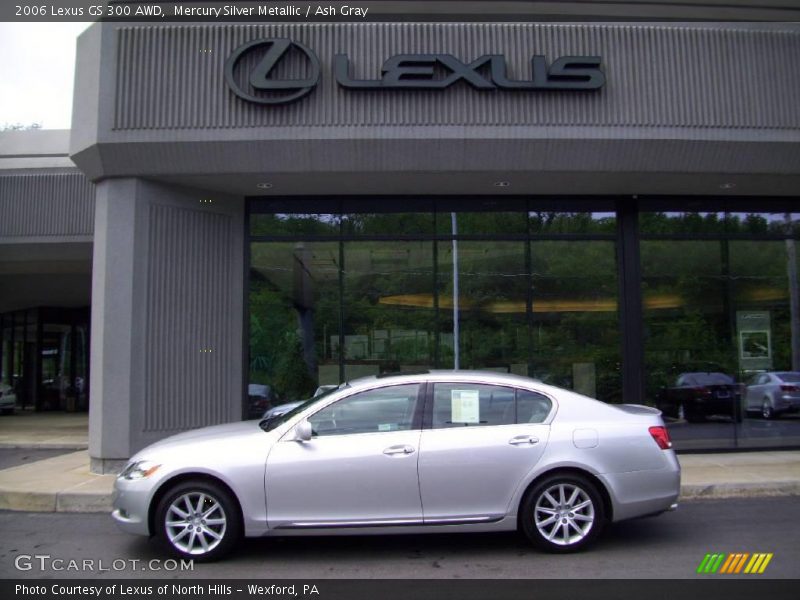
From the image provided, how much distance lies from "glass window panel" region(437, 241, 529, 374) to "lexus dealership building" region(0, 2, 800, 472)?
0.04 meters

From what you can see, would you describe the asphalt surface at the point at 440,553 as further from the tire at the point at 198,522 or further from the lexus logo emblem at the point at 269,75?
the lexus logo emblem at the point at 269,75

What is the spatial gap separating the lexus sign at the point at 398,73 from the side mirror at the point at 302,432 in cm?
549

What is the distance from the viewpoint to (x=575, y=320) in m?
11.4

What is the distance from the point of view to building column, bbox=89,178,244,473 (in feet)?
32.1

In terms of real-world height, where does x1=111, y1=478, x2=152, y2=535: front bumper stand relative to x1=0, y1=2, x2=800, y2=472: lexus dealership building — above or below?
below

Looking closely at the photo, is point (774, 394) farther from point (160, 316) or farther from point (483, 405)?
point (160, 316)

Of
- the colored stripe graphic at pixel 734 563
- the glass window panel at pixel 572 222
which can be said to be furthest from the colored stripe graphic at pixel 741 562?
the glass window panel at pixel 572 222

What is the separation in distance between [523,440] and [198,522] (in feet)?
9.17

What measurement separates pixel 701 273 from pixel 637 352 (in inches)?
70.5

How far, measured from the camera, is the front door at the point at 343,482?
18.7 ft

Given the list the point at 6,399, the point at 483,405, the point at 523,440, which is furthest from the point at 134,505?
the point at 6,399

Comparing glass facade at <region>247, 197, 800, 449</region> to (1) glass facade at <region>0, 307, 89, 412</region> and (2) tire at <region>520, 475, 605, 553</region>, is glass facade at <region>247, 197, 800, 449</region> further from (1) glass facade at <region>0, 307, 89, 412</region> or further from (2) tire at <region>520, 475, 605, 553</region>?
(1) glass facade at <region>0, 307, 89, 412</region>

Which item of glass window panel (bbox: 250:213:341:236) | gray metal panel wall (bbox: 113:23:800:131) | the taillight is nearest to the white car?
glass window panel (bbox: 250:213:341:236)

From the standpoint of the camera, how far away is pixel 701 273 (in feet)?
38.1
